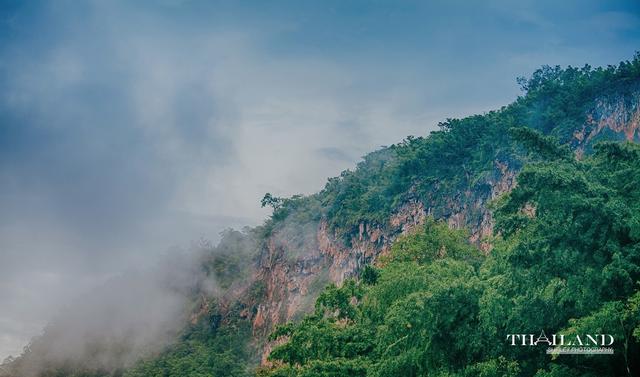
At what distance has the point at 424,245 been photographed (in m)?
22.4

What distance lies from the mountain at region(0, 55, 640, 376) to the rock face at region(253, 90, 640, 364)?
0.33ft

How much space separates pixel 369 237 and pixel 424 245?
686 inches

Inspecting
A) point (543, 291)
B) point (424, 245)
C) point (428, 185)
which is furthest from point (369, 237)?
point (543, 291)

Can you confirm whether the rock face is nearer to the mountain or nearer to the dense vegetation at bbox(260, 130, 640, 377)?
the mountain

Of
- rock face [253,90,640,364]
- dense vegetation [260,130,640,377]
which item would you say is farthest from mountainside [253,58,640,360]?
dense vegetation [260,130,640,377]

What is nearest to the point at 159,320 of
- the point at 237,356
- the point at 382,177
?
the point at 237,356

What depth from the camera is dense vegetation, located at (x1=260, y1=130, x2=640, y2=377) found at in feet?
36.9

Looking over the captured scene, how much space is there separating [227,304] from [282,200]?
10.7 metres

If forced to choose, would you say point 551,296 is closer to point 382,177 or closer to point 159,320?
point 382,177

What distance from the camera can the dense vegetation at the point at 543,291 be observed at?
11.2 meters

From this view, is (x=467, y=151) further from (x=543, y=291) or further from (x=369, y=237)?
(x=543, y=291)

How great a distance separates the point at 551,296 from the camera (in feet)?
37.8

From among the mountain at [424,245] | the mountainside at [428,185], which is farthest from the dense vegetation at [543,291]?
the mountainside at [428,185]

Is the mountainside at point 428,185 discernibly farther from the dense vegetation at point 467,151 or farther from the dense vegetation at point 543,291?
the dense vegetation at point 543,291
